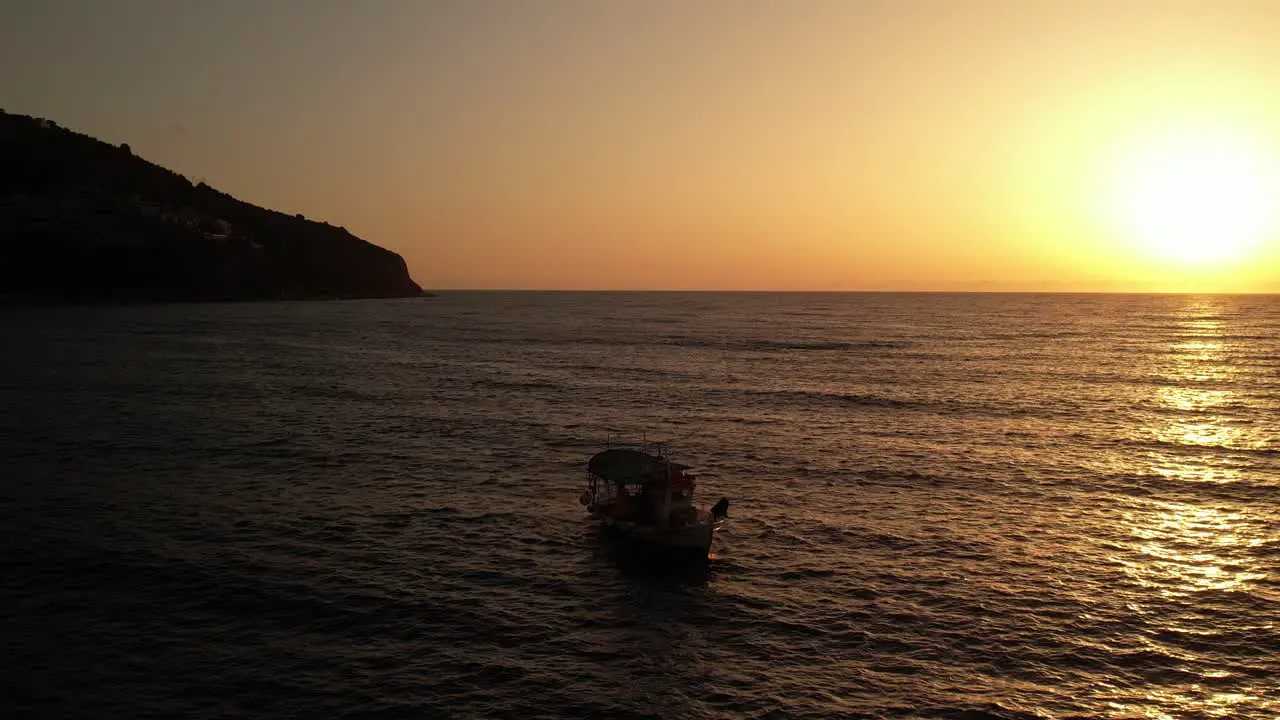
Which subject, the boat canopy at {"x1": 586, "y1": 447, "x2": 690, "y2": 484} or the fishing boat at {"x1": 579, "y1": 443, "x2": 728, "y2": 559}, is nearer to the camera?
the fishing boat at {"x1": 579, "y1": 443, "x2": 728, "y2": 559}

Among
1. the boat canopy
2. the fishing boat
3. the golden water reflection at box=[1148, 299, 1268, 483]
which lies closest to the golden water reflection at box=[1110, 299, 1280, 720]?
the golden water reflection at box=[1148, 299, 1268, 483]

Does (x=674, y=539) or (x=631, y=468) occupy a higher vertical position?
(x=631, y=468)

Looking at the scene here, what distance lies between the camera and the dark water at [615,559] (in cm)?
2178

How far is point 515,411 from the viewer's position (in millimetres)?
63625

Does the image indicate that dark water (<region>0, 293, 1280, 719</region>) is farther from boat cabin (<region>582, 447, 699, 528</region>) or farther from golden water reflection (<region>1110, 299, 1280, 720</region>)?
boat cabin (<region>582, 447, 699, 528</region>)

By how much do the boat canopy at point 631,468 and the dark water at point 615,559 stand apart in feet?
8.45

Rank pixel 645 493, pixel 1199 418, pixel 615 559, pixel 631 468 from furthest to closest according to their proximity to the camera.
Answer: pixel 1199 418 → pixel 631 468 → pixel 645 493 → pixel 615 559

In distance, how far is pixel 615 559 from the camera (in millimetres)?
31531

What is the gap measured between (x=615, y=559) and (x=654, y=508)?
2.64m

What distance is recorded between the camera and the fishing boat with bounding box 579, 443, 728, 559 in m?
31.5

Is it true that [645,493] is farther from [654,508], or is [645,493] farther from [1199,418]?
[1199,418]

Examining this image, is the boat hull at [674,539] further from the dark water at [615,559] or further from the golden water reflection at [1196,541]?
the golden water reflection at [1196,541]

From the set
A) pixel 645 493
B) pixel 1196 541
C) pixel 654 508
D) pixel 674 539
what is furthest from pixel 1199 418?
pixel 674 539

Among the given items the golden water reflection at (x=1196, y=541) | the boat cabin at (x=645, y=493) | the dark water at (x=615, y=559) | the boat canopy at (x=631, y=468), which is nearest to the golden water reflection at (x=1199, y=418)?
the golden water reflection at (x=1196, y=541)
